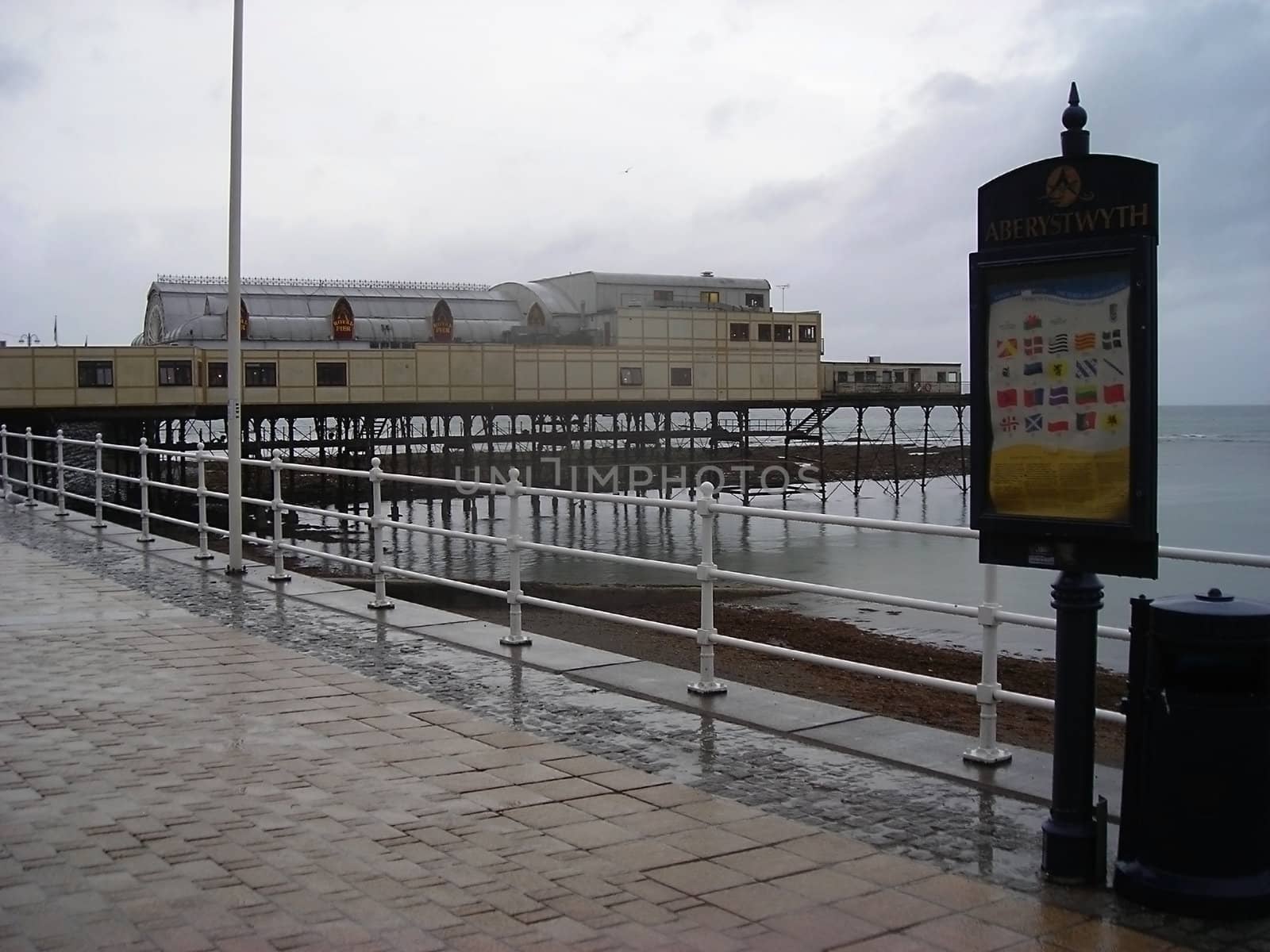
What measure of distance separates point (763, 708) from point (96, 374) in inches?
1879

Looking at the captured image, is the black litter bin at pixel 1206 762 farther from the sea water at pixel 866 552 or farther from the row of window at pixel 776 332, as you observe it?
the row of window at pixel 776 332

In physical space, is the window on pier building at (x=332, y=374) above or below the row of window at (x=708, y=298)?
below

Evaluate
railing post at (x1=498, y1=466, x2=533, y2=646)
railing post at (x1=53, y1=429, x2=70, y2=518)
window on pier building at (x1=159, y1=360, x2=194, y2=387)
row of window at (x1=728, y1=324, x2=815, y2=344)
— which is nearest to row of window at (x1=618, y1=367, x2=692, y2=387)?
row of window at (x1=728, y1=324, x2=815, y2=344)

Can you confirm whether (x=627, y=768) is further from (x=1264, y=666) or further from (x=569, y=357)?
(x=569, y=357)

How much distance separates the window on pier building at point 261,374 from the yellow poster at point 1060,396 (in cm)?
5152

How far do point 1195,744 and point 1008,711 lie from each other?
12239 mm

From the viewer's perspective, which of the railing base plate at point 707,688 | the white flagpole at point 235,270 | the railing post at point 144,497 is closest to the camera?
the railing base plate at point 707,688

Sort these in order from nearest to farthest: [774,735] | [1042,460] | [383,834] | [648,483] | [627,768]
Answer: [1042,460] < [383,834] < [627,768] < [774,735] < [648,483]

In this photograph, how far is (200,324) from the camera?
59.1 meters

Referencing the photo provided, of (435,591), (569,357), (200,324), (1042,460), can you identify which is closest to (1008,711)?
(1042,460)

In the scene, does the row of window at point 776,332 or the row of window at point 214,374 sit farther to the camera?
the row of window at point 776,332

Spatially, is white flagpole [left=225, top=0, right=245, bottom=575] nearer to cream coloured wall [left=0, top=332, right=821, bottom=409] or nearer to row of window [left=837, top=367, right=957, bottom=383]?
cream coloured wall [left=0, top=332, right=821, bottom=409]

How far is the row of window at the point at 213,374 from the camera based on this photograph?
49.7 meters

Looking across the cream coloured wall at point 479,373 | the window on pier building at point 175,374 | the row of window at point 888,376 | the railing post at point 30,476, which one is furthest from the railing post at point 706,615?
the row of window at point 888,376
